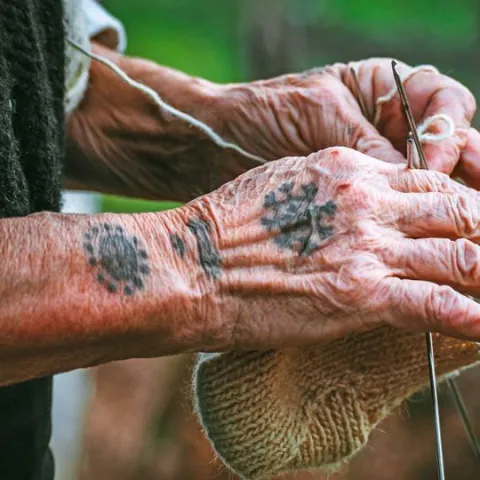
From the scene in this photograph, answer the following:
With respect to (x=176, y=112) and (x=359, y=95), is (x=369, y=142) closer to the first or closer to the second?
(x=359, y=95)

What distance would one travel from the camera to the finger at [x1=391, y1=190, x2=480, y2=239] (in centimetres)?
69

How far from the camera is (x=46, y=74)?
0.89 metres

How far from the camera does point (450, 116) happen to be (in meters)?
0.92

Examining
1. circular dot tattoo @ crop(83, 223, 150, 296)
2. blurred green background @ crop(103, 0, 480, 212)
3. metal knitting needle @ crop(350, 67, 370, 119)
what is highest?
metal knitting needle @ crop(350, 67, 370, 119)

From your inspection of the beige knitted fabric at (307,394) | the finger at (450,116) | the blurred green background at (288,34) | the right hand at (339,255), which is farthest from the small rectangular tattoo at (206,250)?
the blurred green background at (288,34)

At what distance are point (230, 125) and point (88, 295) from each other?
1.67 feet

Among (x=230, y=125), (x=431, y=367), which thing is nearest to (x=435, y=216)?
(x=431, y=367)

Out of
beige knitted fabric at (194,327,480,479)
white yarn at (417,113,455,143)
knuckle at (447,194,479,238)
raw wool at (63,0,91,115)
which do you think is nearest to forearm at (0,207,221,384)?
beige knitted fabric at (194,327,480,479)

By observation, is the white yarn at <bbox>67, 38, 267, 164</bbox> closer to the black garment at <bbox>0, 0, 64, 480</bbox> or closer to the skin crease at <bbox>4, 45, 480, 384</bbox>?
the black garment at <bbox>0, 0, 64, 480</bbox>

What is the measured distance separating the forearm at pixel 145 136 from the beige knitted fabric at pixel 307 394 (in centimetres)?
38

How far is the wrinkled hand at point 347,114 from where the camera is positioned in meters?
0.90

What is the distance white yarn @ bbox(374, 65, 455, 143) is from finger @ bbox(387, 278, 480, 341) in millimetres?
254

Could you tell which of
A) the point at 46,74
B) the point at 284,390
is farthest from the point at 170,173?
the point at 284,390

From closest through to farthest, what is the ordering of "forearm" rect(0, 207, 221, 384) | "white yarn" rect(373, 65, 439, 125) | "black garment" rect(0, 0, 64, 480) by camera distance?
"forearm" rect(0, 207, 221, 384), "black garment" rect(0, 0, 64, 480), "white yarn" rect(373, 65, 439, 125)
